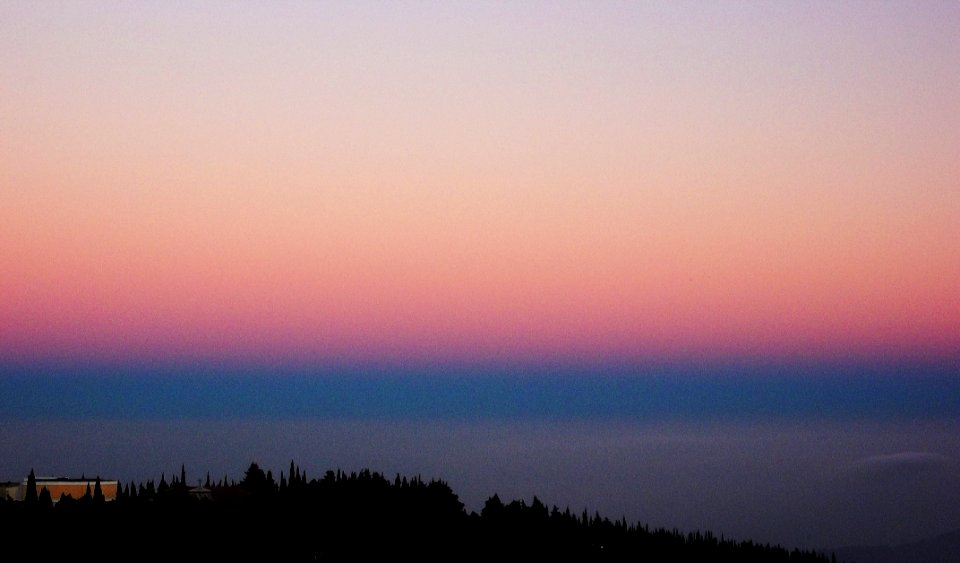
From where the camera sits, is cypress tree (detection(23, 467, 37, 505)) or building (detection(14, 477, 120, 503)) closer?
cypress tree (detection(23, 467, 37, 505))

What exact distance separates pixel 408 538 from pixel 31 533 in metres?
55.5

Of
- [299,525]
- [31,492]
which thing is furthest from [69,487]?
[299,525]

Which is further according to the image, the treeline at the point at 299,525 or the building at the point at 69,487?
the building at the point at 69,487

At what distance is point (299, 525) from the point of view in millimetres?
141875

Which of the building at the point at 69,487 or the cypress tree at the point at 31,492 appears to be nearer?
the cypress tree at the point at 31,492

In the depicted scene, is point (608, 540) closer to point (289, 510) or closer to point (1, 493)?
point (289, 510)

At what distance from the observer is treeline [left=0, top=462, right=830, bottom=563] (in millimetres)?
117438

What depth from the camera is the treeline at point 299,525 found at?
117438 mm

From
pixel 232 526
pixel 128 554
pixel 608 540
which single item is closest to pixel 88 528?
pixel 128 554

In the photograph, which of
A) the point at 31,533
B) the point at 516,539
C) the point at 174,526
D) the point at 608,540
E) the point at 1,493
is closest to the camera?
the point at 31,533

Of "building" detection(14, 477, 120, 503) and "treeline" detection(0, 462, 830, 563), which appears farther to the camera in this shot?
"building" detection(14, 477, 120, 503)

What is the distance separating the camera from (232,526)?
13212cm

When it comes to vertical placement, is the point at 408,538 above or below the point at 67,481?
below

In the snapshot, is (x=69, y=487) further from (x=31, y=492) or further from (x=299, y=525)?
Result: (x=299, y=525)
